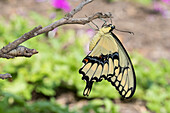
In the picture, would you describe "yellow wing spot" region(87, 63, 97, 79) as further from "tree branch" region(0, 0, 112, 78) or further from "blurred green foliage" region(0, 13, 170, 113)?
"blurred green foliage" region(0, 13, 170, 113)

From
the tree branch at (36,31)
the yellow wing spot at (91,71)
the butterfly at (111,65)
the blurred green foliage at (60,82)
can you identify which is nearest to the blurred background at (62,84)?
the blurred green foliage at (60,82)

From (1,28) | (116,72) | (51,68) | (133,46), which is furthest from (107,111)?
(133,46)

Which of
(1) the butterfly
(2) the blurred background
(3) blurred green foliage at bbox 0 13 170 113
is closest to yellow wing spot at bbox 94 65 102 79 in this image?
(1) the butterfly

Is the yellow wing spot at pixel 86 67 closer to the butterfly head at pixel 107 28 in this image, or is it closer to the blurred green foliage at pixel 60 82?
the butterfly head at pixel 107 28

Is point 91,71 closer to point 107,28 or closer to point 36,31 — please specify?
point 107,28

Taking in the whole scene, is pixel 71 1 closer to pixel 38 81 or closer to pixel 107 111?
pixel 38 81

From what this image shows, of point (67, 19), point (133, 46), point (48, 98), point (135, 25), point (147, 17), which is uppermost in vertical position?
point (147, 17)

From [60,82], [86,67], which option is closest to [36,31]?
[86,67]

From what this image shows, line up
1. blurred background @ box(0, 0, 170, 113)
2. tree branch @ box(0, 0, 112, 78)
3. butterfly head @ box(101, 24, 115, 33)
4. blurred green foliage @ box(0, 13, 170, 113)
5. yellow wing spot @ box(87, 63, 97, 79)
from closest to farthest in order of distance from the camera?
tree branch @ box(0, 0, 112, 78) < butterfly head @ box(101, 24, 115, 33) < yellow wing spot @ box(87, 63, 97, 79) < blurred background @ box(0, 0, 170, 113) < blurred green foliage @ box(0, 13, 170, 113)
